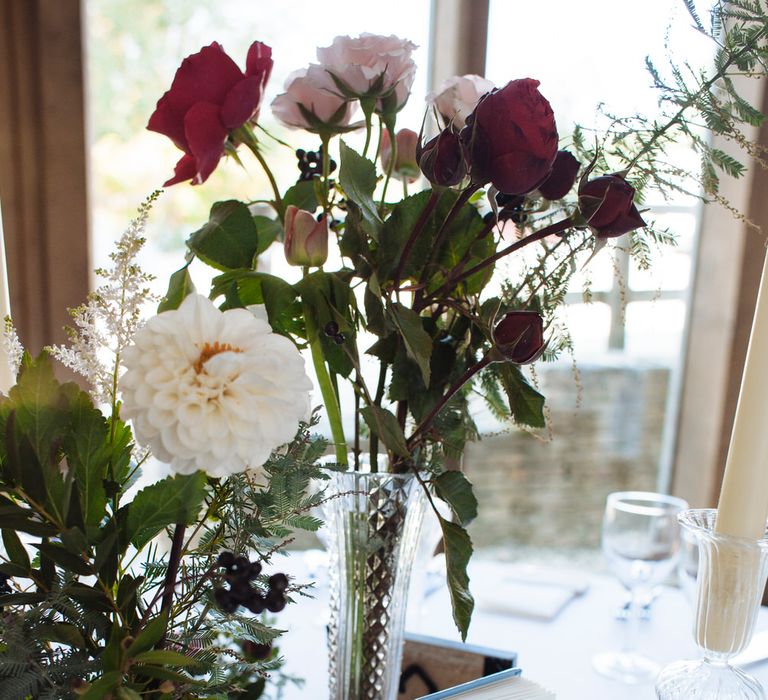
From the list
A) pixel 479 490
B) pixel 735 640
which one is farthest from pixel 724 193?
pixel 479 490

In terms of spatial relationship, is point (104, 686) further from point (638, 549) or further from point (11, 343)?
point (638, 549)

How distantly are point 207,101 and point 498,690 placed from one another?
0.48 metres

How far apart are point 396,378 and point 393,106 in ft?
0.67

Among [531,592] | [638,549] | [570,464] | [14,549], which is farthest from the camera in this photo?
[570,464]

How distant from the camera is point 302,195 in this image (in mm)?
647

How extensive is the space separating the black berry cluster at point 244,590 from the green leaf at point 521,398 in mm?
240

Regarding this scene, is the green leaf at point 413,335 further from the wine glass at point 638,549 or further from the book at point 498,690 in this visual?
the wine glass at point 638,549

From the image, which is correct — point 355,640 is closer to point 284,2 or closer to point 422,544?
point 422,544

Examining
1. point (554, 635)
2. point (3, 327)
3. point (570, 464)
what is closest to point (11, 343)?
point (3, 327)

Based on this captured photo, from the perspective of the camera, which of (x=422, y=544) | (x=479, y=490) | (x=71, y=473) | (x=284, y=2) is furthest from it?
(x=479, y=490)

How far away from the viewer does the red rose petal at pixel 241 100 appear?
0.51 m

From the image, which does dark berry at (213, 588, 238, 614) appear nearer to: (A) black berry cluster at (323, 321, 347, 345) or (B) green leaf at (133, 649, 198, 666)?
(B) green leaf at (133, 649, 198, 666)

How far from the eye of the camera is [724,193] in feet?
4.87

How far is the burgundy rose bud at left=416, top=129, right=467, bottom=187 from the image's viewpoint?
50 centimetres
